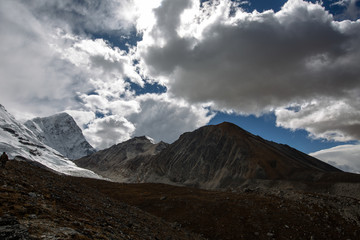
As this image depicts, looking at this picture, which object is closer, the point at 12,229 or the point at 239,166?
the point at 12,229

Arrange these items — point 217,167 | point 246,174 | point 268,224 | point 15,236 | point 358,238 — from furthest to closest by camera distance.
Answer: point 217,167 → point 246,174 → point 268,224 → point 358,238 → point 15,236

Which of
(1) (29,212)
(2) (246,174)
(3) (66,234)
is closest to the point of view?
(3) (66,234)

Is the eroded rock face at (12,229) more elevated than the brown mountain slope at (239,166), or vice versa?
the brown mountain slope at (239,166)

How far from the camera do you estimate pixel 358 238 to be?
2698 cm

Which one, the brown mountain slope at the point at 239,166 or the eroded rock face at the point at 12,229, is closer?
the eroded rock face at the point at 12,229

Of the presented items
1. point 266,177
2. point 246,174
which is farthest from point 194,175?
point 266,177

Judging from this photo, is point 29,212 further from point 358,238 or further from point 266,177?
point 266,177

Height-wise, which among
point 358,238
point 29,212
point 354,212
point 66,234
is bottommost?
point 358,238

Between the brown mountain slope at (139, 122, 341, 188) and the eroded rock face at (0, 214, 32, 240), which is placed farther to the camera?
the brown mountain slope at (139, 122, 341, 188)

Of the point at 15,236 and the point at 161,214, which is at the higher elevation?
the point at 15,236

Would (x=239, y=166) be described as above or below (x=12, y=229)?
above

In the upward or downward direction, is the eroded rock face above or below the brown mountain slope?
below

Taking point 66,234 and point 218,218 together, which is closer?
point 66,234

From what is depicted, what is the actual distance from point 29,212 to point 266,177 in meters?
155
